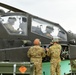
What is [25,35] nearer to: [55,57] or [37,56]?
[37,56]

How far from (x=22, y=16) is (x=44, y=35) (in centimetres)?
106

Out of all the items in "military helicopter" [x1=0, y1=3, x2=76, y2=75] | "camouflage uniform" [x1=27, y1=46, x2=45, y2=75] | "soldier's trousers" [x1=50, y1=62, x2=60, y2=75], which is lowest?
"soldier's trousers" [x1=50, y1=62, x2=60, y2=75]

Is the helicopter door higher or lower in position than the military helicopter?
lower

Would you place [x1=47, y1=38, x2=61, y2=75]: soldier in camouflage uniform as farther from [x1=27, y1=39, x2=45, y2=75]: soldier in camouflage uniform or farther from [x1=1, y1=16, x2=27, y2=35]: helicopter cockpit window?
[x1=1, y1=16, x2=27, y2=35]: helicopter cockpit window

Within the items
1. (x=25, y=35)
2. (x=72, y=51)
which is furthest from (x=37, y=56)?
(x=72, y=51)

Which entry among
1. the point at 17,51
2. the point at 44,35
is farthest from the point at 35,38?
the point at 17,51

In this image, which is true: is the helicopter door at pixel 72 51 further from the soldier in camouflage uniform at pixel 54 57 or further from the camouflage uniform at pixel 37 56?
the camouflage uniform at pixel 37 56

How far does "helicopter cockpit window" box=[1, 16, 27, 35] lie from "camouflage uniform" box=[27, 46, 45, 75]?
1.11 meters

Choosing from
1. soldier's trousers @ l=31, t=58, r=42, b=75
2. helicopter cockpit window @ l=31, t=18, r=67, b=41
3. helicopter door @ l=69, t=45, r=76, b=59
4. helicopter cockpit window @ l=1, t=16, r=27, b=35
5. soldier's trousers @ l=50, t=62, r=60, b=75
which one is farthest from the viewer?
helicopter cockpit window @ l=31, t=18, r=67, b=41

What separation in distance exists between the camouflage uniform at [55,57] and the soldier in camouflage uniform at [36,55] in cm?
29

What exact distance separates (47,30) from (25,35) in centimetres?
98

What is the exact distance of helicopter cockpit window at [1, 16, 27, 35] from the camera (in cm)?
1046

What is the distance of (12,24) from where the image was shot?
1063 cm

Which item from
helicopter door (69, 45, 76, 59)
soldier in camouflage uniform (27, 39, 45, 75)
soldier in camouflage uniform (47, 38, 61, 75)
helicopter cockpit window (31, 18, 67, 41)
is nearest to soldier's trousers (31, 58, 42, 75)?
soldier in camouflage uniform (27, 39, 45, 75)
